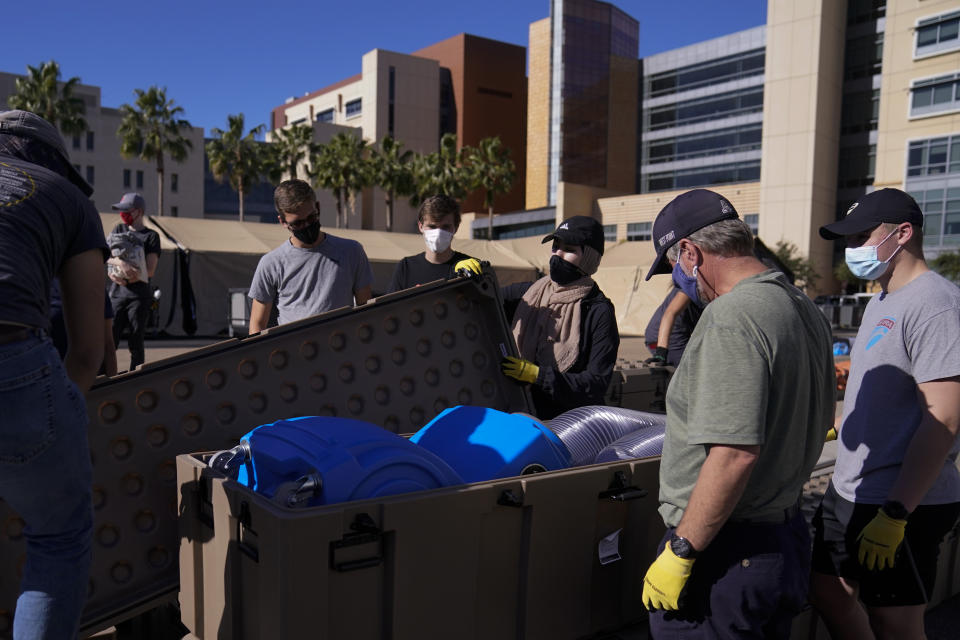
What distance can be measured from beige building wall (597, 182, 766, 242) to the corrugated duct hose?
48.6m

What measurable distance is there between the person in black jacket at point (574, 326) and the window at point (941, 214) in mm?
46037

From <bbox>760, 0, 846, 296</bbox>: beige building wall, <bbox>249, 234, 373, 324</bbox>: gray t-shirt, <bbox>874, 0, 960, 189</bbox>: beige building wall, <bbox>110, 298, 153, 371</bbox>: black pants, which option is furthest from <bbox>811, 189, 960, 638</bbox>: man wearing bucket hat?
<bbox>760, 0, 846, 296</bbox>: beige building wall

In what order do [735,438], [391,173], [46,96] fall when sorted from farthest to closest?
[391,173] → [46,96] → [735,438]

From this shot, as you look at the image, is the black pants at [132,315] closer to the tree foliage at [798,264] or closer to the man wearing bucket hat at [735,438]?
the man wearing bucket hat at [735,438]

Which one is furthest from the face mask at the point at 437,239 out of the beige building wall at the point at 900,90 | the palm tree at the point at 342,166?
the palm tree at the point at 342,166

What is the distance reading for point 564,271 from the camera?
330 centimetres

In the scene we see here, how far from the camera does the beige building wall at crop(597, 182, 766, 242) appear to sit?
51781mm

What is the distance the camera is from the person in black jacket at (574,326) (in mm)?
3162

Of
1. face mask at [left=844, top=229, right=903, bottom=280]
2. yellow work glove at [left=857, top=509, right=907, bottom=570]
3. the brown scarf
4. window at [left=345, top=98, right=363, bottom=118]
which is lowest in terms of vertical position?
yellow work glove at [left=857, top=509, right=907, bottom=570]

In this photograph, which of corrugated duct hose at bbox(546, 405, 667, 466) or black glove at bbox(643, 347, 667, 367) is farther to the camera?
black glove at bbox(643, 347, 667, 367)

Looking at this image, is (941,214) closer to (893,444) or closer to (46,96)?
(893,444)

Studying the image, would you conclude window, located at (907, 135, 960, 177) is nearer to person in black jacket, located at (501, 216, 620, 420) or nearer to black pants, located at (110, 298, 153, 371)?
person in black jacket, located at (501, 216, 620, 420)

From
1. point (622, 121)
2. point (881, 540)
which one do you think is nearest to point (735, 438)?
point (881, 540)

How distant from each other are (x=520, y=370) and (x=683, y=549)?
142 centimetres
